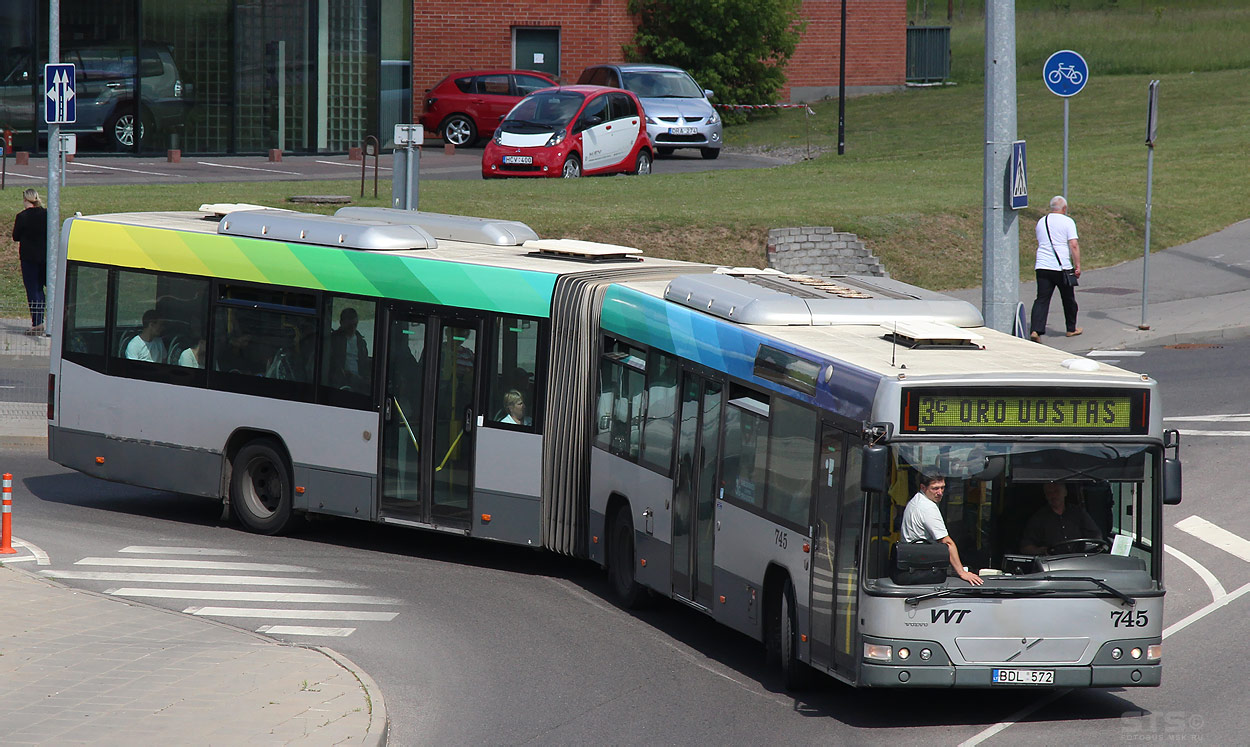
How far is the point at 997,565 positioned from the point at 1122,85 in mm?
43258

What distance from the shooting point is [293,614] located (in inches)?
472

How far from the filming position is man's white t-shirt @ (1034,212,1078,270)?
22203 millimetres

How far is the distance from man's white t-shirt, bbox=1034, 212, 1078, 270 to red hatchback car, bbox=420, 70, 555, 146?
22822mm

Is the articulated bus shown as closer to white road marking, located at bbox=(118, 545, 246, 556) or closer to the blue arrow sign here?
white road marking, located at bbox=(118, 545, 246, 556)

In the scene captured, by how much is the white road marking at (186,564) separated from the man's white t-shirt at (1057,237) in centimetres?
1274

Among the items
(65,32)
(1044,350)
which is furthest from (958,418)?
(65,32)

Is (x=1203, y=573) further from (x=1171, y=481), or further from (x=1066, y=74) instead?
(x=1066, y=74)

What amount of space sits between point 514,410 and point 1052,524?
5466mm

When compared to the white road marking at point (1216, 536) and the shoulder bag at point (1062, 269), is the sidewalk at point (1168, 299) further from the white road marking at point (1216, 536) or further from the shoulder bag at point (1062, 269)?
the white road marking at point (1216, 536)

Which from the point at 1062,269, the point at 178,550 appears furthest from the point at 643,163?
the point at 178,550

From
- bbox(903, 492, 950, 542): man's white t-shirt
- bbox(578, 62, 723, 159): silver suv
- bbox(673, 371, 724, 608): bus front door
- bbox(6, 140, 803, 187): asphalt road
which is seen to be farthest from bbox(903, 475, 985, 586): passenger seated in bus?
bbox(578, 62, 723, 159): silver suv

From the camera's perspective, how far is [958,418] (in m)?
9.08

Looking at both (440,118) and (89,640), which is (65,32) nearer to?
(440,118)

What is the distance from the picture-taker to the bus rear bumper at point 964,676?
9102 mm
